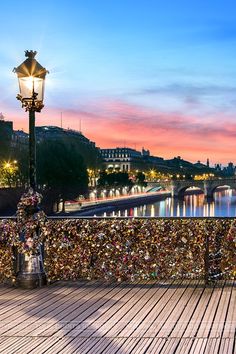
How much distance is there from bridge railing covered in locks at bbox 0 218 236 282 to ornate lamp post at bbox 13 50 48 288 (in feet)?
0.73

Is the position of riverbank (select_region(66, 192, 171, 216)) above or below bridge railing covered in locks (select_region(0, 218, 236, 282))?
below

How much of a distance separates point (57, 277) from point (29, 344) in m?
4.32

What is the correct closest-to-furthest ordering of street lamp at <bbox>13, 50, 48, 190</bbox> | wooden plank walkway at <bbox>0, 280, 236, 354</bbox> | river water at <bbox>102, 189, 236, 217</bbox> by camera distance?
1. wooden plank walkway at <bbox>0, 280, 236, 354</bbox>
2. street lamp at <bbox>13, 50, 48, 190</bbox>
3. river water at <bbox>102, 189, 236, 217</bbox>

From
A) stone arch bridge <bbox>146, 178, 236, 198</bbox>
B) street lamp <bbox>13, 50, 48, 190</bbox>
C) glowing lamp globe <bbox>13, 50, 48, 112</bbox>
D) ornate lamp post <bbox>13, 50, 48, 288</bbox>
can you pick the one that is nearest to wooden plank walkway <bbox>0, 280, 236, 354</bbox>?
ornate lamp post <bbox>13, 50, 48, 288</bbox>

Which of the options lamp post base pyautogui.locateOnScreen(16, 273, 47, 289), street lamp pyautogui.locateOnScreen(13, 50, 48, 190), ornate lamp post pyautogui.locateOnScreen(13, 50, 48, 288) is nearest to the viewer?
lamp post base pyautogui.locateOnScreen(16, 273, 47, 289)

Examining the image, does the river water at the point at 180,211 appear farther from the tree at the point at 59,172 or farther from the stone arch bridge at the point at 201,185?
the stone arch bridge at the point at 201,185

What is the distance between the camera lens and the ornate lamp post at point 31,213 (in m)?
11.5

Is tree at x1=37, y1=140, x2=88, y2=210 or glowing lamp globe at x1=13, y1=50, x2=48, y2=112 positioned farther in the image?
tree at x1=37, y1=140, x2=88, y2=210

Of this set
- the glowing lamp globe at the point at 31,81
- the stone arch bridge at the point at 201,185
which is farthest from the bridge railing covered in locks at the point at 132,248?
the stone arch bridge at the point at 201,185

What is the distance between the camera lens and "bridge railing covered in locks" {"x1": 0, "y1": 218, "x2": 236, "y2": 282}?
1148 centimetres

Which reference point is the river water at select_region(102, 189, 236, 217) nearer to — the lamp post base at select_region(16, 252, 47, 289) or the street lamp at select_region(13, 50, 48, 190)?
the street lamp at select_region(13, 50, 48, 190)

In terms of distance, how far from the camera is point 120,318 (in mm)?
8750

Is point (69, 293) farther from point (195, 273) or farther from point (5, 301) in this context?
point (195, 273)

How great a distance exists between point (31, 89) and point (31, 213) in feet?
8.92
